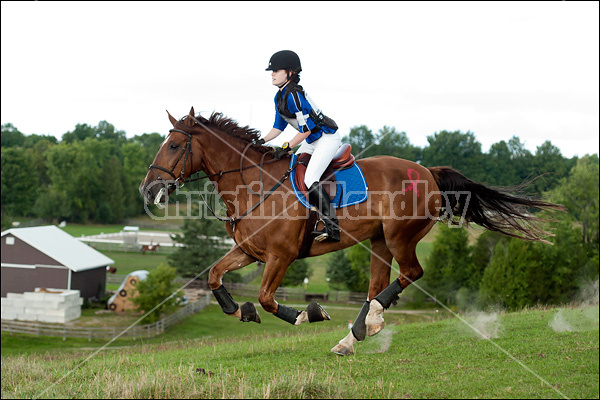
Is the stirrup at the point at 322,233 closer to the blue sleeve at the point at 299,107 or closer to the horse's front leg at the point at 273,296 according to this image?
the horse's front leg at the point at 273,296

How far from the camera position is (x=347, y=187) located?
261 inches

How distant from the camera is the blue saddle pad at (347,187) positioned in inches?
258

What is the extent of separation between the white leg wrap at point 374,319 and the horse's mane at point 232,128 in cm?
236

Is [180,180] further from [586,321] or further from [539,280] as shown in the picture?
[539,280]

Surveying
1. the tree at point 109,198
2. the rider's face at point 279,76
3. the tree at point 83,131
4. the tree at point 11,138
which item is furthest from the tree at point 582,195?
the tree at point 11,138

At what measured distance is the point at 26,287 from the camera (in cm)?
3170

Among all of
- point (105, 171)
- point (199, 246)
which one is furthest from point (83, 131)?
point (199, 246)

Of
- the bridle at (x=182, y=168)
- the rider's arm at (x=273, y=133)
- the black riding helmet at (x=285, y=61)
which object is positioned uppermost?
the black riding helmet at (x=285, y=61)

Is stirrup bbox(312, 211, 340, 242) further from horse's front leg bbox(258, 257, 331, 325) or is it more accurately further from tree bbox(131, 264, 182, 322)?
tree bbox(131, 264, 182, 322)

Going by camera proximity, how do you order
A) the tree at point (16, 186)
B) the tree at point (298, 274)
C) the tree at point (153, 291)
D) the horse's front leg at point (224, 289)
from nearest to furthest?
the horse's front leg at point (224, 289) < the tree at point (153, 291) < the tree at point (298, 274) < the tree at point (16, 186)

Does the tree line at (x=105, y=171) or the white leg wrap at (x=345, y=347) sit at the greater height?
the tree line at (x=105, y=171)

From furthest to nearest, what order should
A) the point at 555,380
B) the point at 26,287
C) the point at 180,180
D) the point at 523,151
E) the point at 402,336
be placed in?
the point at 523,151 → the point at 26,287 → the point at 402,336 → the point at 555,380 → the point at 180,180

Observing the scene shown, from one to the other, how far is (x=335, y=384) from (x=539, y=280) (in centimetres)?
2980

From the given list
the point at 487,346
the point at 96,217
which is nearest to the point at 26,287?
the point at 487,346
